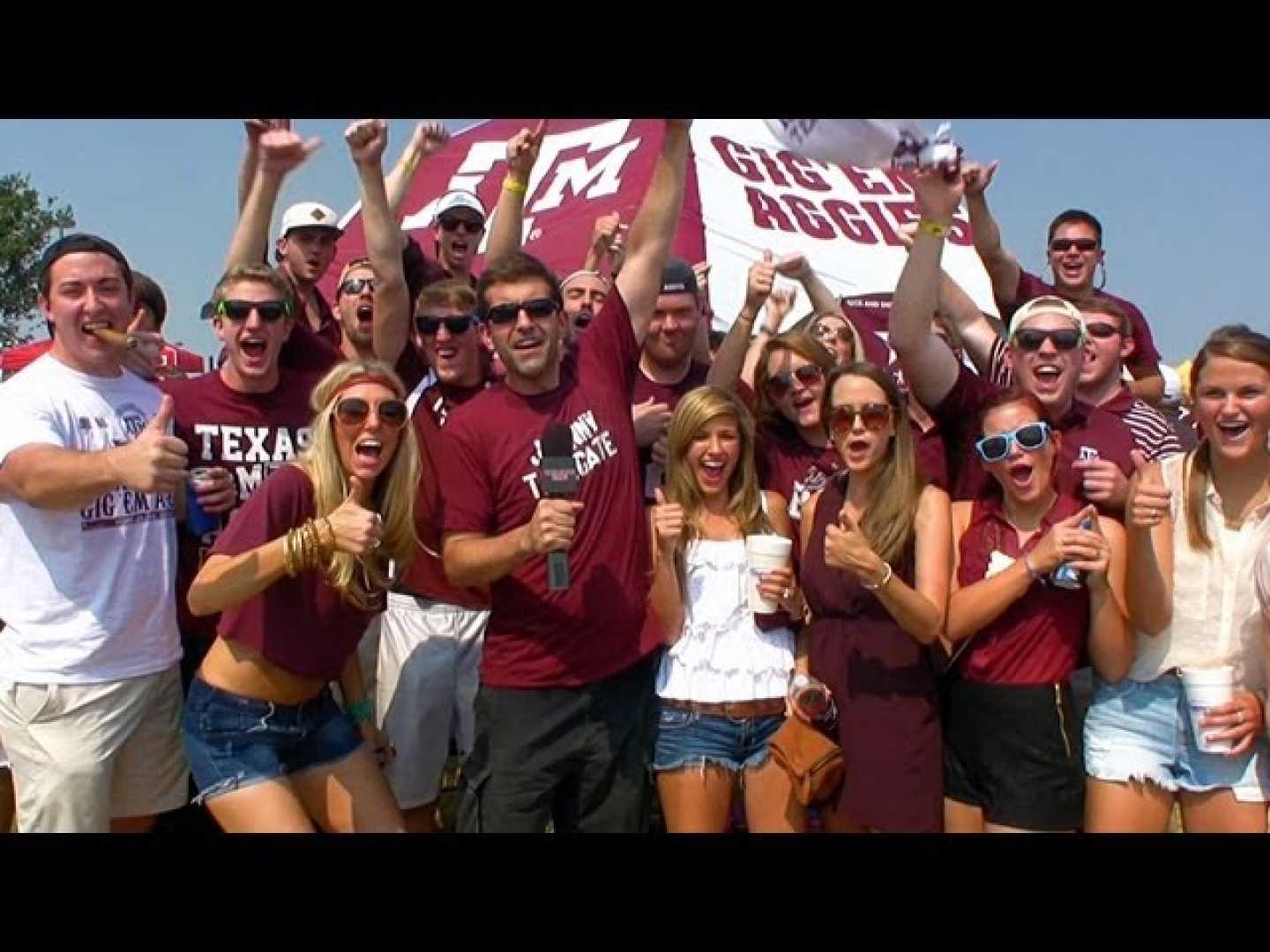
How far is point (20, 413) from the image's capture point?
420cm

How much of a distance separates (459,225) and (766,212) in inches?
368

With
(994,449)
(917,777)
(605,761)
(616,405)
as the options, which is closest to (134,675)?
(605,761)

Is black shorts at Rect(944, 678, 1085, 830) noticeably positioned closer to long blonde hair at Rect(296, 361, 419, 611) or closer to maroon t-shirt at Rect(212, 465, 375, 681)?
long blonde hair at Rect(296, 361, 419, 611)

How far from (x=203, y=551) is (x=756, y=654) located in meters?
2.29

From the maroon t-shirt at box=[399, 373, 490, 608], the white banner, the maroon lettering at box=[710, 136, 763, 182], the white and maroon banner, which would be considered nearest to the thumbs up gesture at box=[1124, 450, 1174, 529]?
the maroon t-shirt at box=[399, 373, 490, 608]

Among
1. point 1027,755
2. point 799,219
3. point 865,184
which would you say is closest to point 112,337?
point 1027,755

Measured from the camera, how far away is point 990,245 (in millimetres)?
5918

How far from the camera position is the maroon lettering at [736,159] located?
15.7 m

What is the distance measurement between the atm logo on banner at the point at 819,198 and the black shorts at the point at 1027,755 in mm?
11654

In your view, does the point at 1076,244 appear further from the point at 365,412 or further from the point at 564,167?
the point at 564,167

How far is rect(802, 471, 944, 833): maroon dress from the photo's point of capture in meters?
4.21

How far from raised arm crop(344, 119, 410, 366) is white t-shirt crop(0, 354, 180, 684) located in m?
1.34

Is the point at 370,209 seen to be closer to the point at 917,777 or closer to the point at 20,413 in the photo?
the point at 20,413
